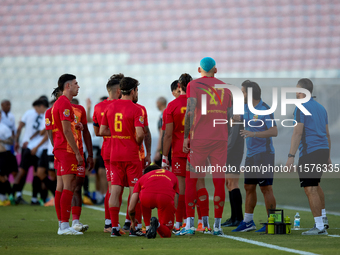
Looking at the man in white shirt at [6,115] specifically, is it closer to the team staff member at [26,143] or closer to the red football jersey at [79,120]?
the team staff member at [26,143]

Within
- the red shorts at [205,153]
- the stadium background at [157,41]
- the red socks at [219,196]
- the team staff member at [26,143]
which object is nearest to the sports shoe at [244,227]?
the red socks at [219,196]

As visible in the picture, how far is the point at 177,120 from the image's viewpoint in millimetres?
6352

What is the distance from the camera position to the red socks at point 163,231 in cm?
557

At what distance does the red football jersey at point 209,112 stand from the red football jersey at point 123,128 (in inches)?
25.0

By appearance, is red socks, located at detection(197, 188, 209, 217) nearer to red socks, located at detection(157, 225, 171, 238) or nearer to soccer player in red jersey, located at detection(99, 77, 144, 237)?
red socks, located at detection(157, 225, 171, 238)

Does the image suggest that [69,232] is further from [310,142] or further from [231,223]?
[310,142]

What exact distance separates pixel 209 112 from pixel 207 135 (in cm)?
26

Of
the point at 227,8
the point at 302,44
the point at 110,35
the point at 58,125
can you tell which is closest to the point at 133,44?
the point at 110,35

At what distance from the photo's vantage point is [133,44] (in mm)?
28359

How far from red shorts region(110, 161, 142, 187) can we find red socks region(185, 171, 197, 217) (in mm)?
573

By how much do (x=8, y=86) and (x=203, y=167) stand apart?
904 inches

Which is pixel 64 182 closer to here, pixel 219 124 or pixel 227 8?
pixel 219 124

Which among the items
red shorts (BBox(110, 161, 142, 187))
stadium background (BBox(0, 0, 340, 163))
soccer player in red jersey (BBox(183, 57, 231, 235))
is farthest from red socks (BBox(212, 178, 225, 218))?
stadium background (BBox(0, 0, 340, 163))

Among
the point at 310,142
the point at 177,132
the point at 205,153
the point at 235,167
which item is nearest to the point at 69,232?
the point at 177,132
